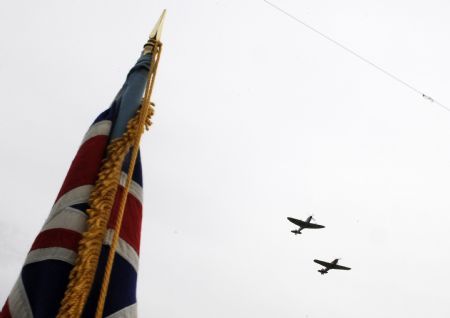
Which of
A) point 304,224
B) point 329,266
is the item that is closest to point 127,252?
point 304,224

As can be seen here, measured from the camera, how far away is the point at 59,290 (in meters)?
1.24

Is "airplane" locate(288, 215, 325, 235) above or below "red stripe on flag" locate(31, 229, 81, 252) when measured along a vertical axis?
above

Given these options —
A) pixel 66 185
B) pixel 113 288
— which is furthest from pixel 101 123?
pixel 113 288

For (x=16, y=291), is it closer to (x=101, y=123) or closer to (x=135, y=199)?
(x=135, y=199)

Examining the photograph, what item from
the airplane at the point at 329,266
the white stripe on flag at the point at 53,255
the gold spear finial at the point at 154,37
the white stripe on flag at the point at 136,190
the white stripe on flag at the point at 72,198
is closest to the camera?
the white stripe on flag at the point at 53,255

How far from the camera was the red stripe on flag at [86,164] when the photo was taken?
1425mm

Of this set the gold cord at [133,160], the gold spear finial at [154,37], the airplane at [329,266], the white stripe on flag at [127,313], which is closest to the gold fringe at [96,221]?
the gold cord at [133,160]

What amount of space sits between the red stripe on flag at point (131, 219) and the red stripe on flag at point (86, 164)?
0.13 meters

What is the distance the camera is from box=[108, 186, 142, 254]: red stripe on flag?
142 centimetres

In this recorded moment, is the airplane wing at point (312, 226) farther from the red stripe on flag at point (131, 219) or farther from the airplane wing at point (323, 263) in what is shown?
the red stripe on flag at point (131, 219)

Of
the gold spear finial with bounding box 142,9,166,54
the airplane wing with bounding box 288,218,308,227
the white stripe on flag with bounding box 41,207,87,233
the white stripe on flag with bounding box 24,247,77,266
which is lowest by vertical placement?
the white stripe on flag with bounding box 24,247,77,266

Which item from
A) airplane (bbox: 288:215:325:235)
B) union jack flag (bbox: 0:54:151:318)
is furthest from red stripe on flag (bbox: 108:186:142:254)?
airplane (bbox: 288:215:325:235)

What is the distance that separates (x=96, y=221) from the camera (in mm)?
1303

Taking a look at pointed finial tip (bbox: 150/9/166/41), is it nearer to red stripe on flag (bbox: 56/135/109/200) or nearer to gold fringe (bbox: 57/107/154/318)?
gold fringe (bbox: 57/107/154/318)
